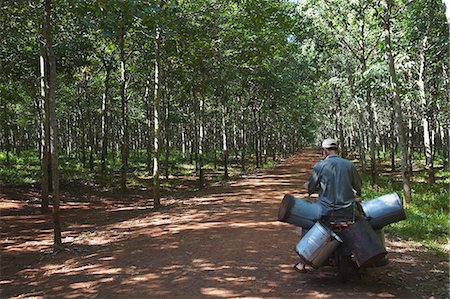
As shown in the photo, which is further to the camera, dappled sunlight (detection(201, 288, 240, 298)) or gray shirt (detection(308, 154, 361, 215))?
gray shirt (detection(308, 154, 361, 215))

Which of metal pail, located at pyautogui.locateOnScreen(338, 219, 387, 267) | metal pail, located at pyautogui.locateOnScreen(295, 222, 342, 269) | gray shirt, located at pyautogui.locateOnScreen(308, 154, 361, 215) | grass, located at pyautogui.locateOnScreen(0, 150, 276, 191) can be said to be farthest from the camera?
grass, located at pyautogui.locateOnScreen(0, 150, 276, 191)

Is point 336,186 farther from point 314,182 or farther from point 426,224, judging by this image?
point 426,224

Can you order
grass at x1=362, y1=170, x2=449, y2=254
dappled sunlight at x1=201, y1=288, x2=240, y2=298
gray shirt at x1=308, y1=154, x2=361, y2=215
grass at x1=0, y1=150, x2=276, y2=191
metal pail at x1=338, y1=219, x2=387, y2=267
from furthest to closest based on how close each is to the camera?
1. grass at x1=0, y1=150, x2=276, y2=191
2. grass at x1=362, y1=170, x2=449, y2=254
3. gray shirt at x1=308, y1=154, x2=361, y2=215
4. dappled sunlight at x1=201, y1=288, x2=240, y2=298
5. metal pail at x1=338, y1=219, x2=387, y2=267

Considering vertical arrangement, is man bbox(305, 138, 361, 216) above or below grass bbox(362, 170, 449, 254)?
above

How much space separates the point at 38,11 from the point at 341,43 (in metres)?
14.0

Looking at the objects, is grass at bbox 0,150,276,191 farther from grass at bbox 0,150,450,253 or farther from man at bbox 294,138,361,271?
man at bbox 294,138,361,271

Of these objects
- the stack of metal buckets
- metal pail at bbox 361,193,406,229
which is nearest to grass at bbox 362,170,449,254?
metal pail at bbox 361,193,406,229

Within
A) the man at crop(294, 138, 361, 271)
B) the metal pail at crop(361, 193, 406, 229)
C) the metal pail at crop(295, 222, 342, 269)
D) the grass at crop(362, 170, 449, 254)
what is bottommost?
the grass at crop(362, 170, 449, 254)

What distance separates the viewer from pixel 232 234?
29.2ft

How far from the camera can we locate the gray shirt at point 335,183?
546cm

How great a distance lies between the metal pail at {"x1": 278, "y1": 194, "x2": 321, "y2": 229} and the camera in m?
5.71

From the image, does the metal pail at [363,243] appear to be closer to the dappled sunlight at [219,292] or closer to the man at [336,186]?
the man at [336,186]

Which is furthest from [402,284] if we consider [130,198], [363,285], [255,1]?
[130,198]

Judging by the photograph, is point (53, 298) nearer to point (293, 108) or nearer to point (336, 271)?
point (336, 271)
